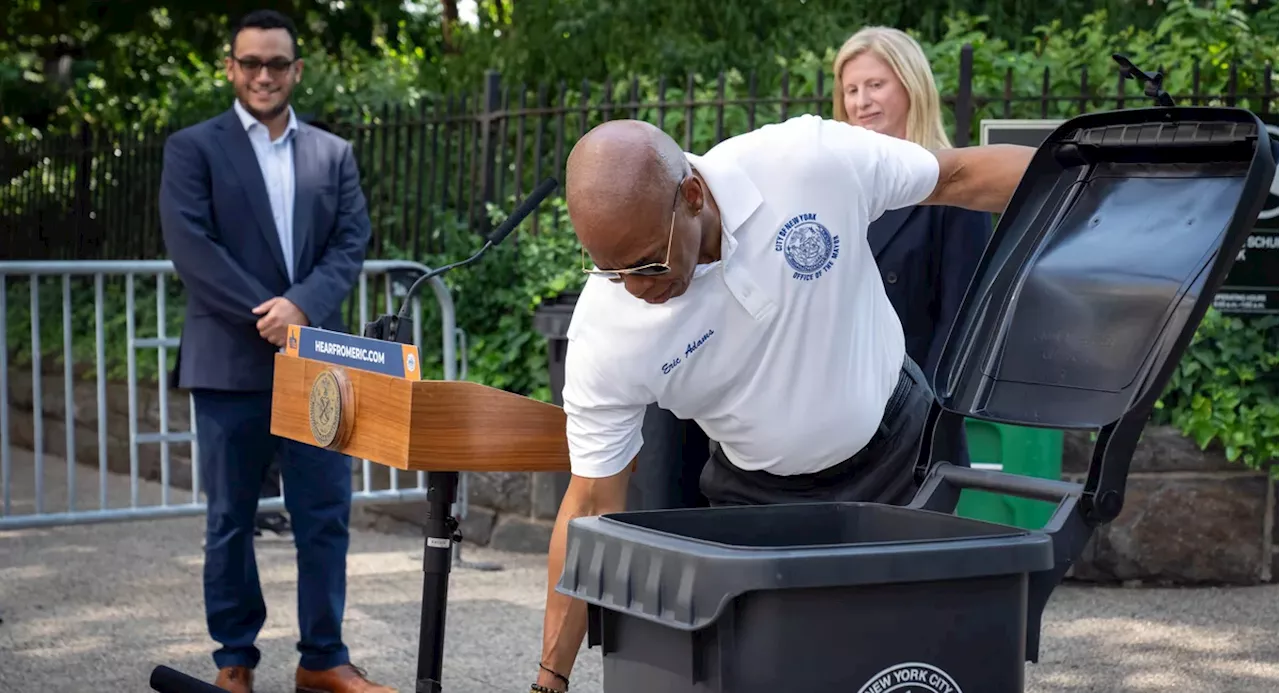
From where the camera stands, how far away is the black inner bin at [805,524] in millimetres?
2676

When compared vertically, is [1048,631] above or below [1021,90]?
below

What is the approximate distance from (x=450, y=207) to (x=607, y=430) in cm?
617

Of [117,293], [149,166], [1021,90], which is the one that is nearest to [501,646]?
[1021,90]

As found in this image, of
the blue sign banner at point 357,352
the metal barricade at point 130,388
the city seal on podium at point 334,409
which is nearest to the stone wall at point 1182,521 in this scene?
the metal barricade at point 130,388

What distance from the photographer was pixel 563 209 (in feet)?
27.1

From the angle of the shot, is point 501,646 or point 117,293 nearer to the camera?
point 501,646

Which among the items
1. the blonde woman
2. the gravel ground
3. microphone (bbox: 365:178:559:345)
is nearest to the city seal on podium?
microphone (bbox: 365:178:559:345)

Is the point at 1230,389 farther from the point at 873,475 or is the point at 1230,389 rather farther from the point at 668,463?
the point at 873,475

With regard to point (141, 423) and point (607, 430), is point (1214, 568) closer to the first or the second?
point (607, 430)

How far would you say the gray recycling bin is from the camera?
7.45 ft

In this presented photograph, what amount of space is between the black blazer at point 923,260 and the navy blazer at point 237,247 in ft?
6.31

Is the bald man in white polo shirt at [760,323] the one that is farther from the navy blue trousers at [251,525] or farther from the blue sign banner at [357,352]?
the navy blue trousers at [251,525]

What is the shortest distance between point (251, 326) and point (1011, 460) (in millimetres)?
2677

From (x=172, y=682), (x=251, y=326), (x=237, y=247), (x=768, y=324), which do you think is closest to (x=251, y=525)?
(x=251, y=326)
